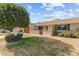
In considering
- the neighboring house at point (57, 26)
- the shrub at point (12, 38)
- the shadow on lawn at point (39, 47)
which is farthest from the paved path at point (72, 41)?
the shrub at point (12, 38)

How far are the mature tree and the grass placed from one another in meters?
0.75

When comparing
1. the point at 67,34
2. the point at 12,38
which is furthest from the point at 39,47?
the point at 67,34

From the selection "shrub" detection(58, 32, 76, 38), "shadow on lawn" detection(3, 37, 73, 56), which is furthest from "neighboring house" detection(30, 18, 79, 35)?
"shadow on lawn" detection(3, 37, 73, 56)

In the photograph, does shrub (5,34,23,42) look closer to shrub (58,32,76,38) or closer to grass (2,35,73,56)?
grass (2,35,73,56)

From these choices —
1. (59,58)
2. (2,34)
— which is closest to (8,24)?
(2,34)

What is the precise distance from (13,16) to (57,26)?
8.68 ft

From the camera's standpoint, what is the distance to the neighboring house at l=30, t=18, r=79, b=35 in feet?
35.7

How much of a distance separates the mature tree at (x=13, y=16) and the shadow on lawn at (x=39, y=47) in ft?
2.72

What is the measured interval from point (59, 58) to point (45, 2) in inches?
98.2

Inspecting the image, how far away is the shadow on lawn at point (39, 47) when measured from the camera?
9.91 m

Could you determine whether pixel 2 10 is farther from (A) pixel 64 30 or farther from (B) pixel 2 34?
(A) pixel 64 30

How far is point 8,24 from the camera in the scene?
10.3 meters

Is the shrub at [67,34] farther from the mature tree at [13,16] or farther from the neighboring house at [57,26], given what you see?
the mature tree at [13,16]

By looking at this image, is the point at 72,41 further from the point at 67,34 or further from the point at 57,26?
the point at 57,26
